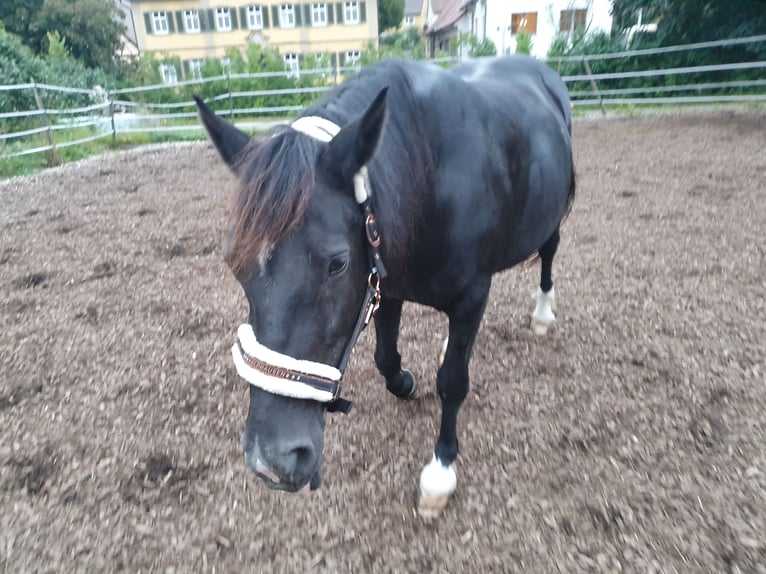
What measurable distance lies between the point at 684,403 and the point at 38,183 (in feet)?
28.1

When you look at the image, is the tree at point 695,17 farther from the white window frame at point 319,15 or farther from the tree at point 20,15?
the tree at point 20,15

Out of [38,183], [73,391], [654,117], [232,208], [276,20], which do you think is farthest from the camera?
[276,20]

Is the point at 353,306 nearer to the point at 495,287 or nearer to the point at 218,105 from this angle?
the point at 495,287

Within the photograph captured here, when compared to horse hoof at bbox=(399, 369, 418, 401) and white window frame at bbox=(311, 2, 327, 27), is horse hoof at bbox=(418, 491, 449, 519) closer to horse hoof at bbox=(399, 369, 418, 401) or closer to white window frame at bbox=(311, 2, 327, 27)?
horse hoof at bbox=(399, 369, 418, 401)

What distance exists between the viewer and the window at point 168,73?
65.5 ft

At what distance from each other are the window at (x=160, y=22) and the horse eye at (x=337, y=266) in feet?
128

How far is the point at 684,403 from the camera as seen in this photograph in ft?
8.45

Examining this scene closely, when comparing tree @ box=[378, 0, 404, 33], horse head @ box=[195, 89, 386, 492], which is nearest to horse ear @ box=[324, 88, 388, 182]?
horse head @ box=[195, 89, 386, 492]

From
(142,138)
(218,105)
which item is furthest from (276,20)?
(142,138)

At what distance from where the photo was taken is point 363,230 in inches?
55.4

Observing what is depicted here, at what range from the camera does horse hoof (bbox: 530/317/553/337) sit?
3330 mm

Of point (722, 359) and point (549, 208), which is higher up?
point (549, 208)

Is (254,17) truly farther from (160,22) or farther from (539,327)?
(539,327)

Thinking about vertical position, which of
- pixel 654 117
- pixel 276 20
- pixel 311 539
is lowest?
pixel 311 539
